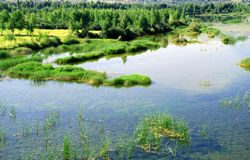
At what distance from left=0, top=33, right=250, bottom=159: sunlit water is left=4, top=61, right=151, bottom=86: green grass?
5.41 feet

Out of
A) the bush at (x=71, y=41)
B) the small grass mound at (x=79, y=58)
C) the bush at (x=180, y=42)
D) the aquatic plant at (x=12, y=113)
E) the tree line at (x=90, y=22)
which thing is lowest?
the aquatic plant at (x=12, y=113)

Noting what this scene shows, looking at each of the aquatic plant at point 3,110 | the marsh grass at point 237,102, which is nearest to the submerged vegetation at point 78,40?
the aquatic plant at point 3,110

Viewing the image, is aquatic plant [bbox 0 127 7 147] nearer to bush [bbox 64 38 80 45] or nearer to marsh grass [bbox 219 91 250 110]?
marsh grass [bbox 219 91 250 110]

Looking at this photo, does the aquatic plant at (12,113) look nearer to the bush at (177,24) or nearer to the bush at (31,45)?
the bush at (31,45)

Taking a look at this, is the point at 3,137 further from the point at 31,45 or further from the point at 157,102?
the point at 31,45

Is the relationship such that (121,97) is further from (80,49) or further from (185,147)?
(80,49)

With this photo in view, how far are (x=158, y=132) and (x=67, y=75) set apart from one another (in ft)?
76.6

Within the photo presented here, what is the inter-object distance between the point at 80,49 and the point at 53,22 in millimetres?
38540

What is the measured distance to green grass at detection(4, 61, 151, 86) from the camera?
48938mm

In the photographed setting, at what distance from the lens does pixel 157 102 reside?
40812 mm

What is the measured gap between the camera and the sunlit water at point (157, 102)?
29.1m

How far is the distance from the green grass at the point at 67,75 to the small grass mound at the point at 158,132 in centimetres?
1639

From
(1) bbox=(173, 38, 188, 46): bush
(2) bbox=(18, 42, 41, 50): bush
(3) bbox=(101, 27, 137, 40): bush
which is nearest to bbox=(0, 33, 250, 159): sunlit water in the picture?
(2) bbox=(18, 42, 41, 50): bush

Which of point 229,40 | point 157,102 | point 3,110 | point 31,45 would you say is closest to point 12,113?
point 3,110
